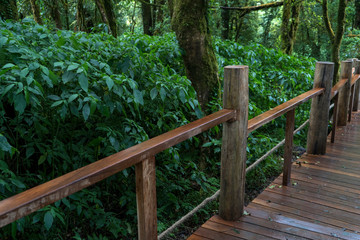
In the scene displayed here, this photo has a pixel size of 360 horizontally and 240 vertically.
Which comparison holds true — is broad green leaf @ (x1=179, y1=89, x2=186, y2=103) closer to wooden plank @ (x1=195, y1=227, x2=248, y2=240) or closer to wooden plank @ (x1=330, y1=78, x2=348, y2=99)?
wooden plank @ (x1=195, y1=227, x2=248, y2=240)

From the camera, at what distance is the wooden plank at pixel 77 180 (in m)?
1.28

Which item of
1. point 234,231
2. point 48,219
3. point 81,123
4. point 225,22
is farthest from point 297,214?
point 225,22

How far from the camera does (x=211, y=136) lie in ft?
16.2

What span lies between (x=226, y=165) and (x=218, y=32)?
478 inches

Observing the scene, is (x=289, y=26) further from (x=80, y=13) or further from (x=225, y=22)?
(x=80, y=13)

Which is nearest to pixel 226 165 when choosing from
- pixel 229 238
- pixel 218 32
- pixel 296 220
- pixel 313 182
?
pixel 229 238

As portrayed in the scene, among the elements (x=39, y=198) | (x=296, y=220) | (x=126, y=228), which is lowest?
(x=126, y=228)

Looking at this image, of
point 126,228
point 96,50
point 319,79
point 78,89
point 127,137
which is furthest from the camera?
point 319,79

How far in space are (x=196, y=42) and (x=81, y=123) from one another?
6.85ft

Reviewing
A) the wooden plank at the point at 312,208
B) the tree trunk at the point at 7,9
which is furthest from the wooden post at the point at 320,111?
the tree trunk at the point at 7,9

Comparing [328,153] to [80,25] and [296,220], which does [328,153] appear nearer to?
[296,220]

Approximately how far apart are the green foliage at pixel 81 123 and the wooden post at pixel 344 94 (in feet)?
7.72

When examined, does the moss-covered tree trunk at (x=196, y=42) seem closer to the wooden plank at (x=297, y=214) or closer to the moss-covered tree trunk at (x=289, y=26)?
the wooden plank at (x=297, y=214)

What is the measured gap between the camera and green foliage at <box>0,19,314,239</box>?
8.76ft
